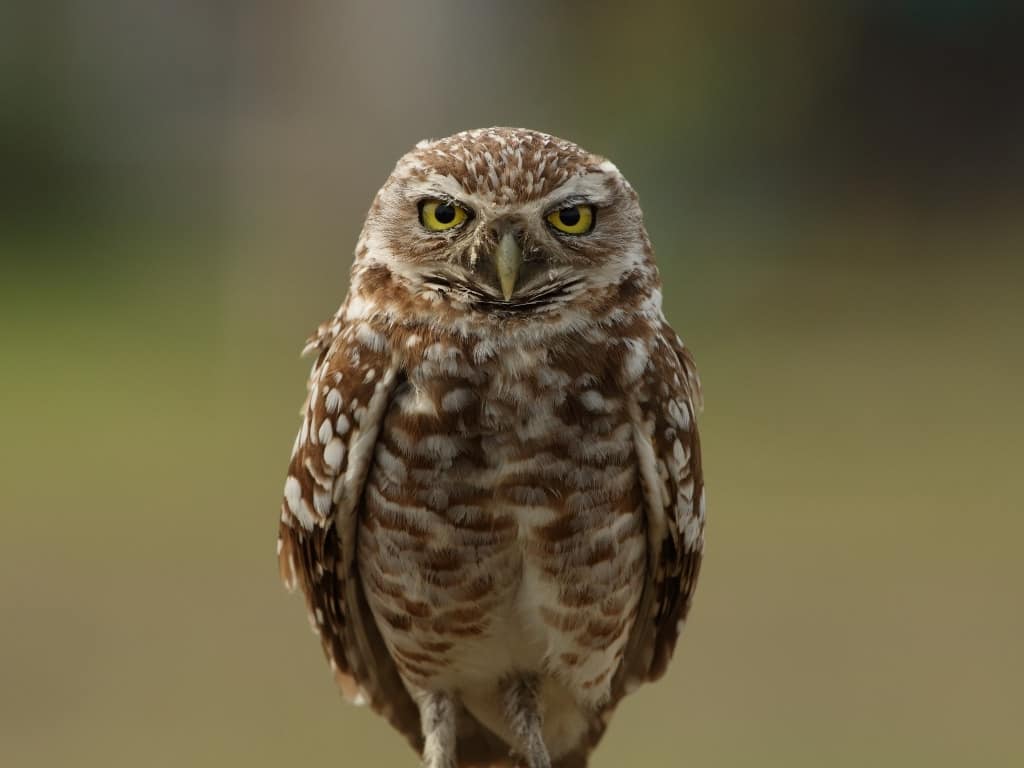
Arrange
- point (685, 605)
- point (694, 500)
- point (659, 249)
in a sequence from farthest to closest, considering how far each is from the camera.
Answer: point (659, 249)
point (685, 605)
point (694, 500)

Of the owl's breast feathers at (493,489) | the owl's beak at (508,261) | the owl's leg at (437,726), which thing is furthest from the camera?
the owl's leg at (437,726)

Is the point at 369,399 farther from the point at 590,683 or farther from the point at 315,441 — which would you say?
the point at 590,683

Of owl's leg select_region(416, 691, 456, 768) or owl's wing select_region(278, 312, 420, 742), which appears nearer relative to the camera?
owl's wing select_region(278, 312, 420, 742)

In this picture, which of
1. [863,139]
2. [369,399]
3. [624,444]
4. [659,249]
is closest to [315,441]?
[369,399]

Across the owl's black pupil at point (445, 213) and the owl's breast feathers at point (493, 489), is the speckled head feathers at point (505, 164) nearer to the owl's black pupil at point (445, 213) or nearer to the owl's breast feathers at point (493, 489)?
the owl's black pupil at point (445, 213)

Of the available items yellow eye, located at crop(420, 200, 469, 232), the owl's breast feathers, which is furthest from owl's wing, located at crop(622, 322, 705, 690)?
yellow eye, located at crop(420, 200, 469, 232)

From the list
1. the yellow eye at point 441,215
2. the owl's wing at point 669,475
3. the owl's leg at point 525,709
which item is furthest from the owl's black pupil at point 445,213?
the owl's leg at point 525,709

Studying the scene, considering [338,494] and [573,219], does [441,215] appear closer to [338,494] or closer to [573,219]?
[573,219]

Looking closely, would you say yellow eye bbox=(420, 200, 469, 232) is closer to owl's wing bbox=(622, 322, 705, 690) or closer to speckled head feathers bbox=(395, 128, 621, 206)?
speckled head feathers bbox=(395, 128, 621, 206)
